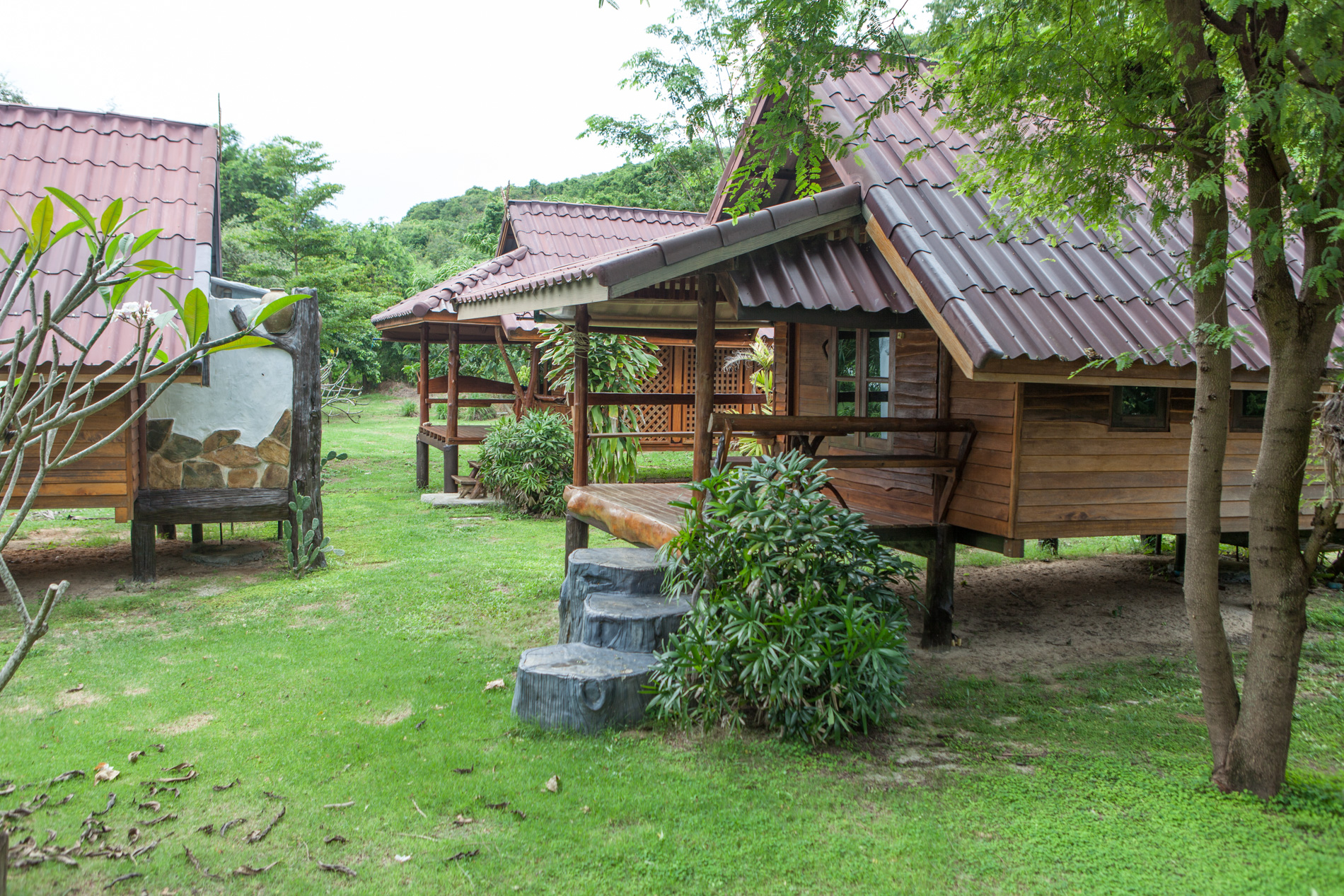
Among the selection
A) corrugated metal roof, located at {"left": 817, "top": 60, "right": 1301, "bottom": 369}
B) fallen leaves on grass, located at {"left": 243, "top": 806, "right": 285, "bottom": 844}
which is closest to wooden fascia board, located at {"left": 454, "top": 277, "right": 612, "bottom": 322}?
corrugated metal roof, located at {"left": 817, "top": 60, "right": 1301, "bottom": 369}

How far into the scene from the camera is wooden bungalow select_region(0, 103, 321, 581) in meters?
7.74

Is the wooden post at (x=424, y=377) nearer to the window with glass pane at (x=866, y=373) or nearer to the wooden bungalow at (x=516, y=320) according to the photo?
the wooden bungalow at (x=516, y=320)

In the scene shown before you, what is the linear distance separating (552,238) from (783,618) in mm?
12697

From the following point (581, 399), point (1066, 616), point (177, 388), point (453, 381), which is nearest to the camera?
point (1066, 616)

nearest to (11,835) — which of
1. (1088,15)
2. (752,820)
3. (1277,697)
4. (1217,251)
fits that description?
(752,820)

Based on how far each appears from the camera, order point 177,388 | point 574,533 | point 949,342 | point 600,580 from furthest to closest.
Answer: point 177,388
point 574,533
point 600,580
point 949,342

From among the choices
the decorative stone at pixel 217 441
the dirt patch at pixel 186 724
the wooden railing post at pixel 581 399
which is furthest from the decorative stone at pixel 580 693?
the decorative stone at pixel 217 441

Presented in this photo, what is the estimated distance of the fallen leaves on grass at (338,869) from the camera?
11.0 feet

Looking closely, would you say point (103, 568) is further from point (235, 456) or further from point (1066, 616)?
point (1066, 616)

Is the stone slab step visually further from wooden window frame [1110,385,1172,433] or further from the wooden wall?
the wooden wall

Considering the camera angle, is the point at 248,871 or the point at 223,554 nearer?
the point at 248,871

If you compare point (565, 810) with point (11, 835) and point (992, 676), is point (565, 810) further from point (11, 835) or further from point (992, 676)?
point (992, 676)

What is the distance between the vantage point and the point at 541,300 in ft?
21.7

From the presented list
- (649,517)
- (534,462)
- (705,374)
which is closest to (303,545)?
(649,517)
